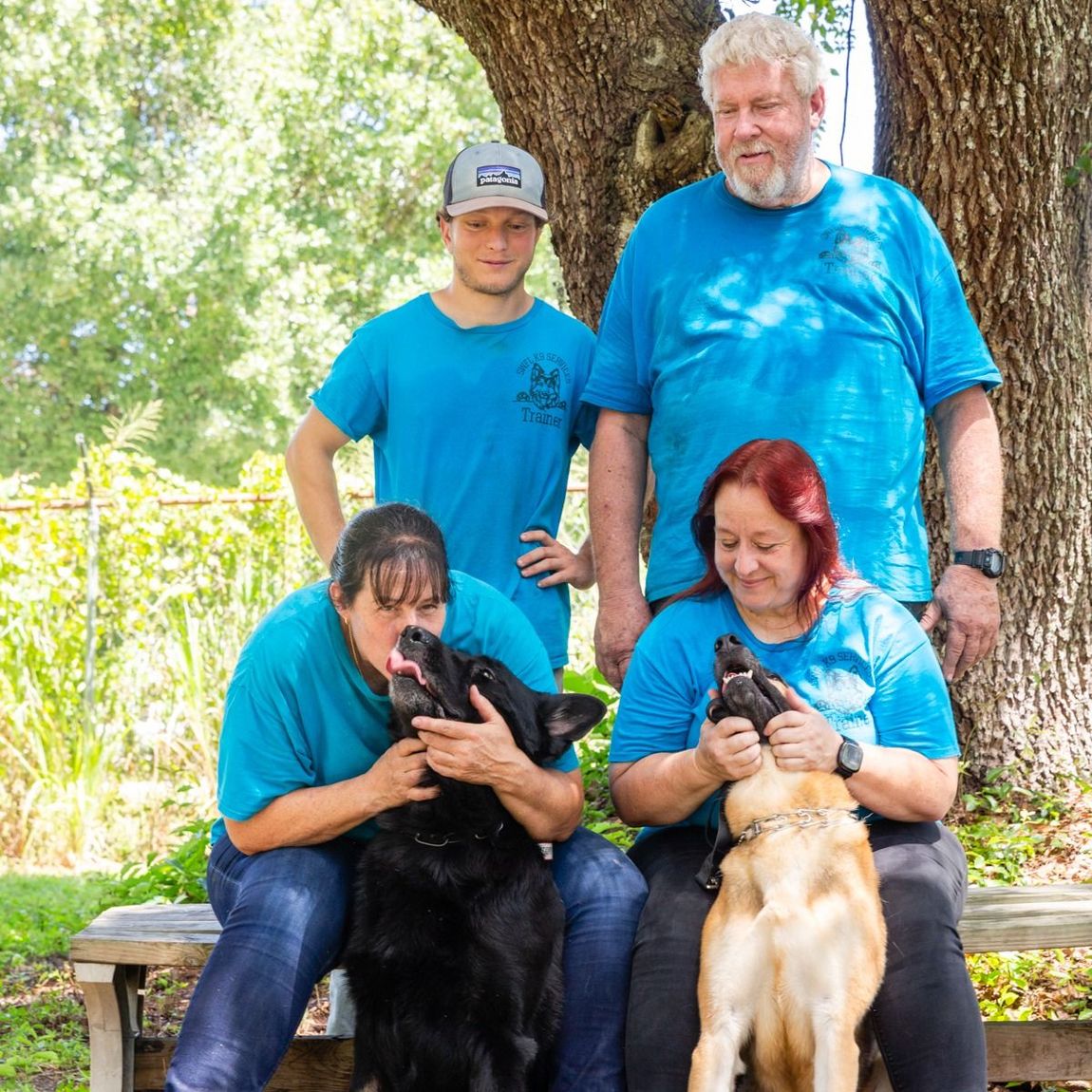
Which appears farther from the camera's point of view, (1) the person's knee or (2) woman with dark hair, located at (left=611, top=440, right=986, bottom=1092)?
(1) the person's knee

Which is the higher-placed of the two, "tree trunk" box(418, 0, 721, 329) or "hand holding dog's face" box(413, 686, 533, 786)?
"tree trunk" box(418, 0, 721, 329)

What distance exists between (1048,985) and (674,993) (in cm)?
180

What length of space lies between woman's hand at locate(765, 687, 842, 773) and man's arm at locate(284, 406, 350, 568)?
1.53 meters

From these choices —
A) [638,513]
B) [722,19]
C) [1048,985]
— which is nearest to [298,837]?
[638,513]

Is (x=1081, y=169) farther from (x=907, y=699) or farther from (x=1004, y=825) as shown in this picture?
(x=907, y=699)

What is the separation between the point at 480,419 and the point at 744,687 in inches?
47.1

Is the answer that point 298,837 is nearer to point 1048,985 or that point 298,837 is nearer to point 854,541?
point 854,541

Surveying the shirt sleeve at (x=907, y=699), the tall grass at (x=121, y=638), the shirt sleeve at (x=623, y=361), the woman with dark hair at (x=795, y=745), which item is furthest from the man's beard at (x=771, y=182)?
the tall grass at (x=121, y=638)

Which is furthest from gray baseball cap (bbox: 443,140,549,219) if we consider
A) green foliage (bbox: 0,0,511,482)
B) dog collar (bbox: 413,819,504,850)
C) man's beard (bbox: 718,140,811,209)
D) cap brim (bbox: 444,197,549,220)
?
green foliage (bbox: 0,0,511,482)

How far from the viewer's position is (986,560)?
3.14m

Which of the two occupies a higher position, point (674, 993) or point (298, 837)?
point (298, 837)

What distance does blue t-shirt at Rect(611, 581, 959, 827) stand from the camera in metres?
2.75

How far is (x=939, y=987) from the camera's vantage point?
249 centimetres

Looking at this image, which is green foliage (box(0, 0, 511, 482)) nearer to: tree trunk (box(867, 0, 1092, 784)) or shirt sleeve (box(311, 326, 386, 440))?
tree trunk (box(867, 0, 1092, 784))
